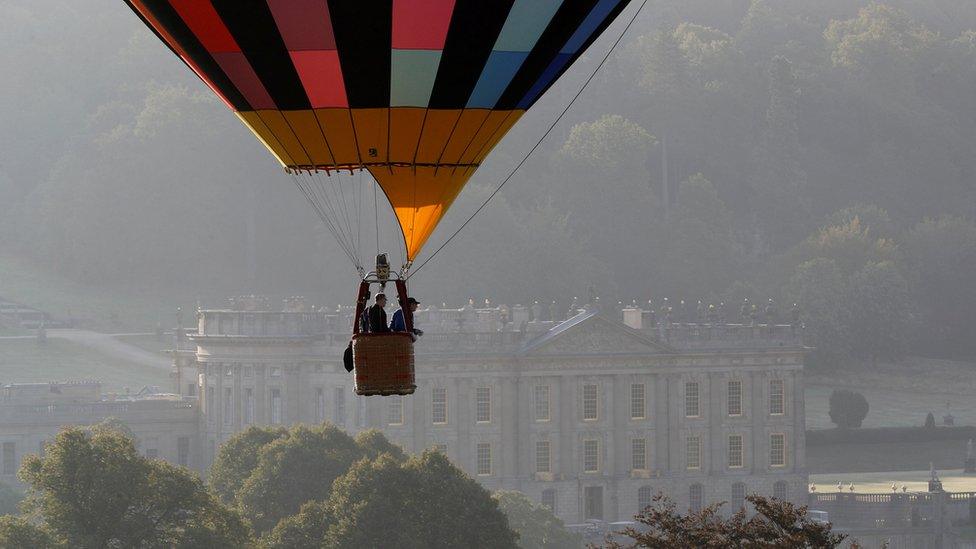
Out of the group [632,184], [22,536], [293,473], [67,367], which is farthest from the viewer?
[632,184]

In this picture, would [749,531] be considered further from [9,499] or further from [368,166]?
[9,499]

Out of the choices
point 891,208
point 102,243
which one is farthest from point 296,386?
point 891,208

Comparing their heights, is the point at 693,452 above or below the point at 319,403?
below

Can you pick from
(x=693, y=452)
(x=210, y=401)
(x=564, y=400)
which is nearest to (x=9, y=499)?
(x=210, y=401)

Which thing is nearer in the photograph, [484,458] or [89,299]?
[484,458]

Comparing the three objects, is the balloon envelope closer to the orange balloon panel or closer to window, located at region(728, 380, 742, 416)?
the orange balloon panel

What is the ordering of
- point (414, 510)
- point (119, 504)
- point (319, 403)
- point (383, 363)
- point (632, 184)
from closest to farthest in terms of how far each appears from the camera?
point (383, 363)
point (119, 504)
point (414, 510)
point (319, 403)
point (632, 184)
